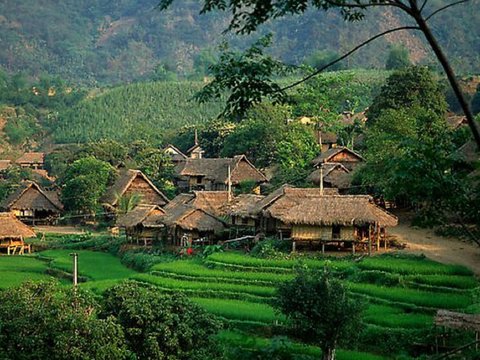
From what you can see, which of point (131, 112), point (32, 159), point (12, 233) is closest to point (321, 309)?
point (12, 233)

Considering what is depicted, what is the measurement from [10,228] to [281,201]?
13.5 m

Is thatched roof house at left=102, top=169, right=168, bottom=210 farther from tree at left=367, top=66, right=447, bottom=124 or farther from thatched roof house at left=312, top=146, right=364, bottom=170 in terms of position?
tree at left=367, top=66, right=447, bottom=124

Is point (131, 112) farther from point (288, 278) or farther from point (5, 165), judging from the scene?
point (288, 278)

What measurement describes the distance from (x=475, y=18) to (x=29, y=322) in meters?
121

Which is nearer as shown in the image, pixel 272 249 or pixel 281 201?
pixel 272 249

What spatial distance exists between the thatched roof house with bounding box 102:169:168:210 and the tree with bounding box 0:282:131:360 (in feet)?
88.2

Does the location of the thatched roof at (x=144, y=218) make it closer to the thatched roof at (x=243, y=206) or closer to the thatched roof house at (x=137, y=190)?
the thatched roof at (x=243, y=206)

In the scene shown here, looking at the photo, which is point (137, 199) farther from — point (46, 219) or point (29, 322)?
point (29, 322)

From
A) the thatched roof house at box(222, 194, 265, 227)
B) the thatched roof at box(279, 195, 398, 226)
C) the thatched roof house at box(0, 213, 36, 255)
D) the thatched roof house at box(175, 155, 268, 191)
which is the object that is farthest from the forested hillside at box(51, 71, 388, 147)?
the thatched roof at box(279, 195, 398, 226)

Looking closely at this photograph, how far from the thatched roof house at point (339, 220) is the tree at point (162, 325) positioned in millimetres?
11121

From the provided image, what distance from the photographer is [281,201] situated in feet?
91.5

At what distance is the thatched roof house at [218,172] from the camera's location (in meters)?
37.8

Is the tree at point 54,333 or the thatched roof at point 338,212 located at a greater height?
the thatched roof at point 338,212

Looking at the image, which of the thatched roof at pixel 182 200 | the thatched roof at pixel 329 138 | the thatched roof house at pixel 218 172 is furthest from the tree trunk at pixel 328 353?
the thatched roof at pixel 329 138
